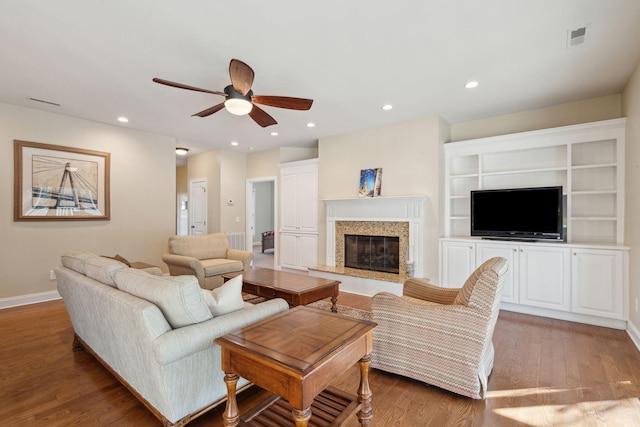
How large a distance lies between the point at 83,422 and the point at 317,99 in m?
3.61

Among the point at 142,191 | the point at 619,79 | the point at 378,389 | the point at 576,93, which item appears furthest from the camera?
the point at 142,191

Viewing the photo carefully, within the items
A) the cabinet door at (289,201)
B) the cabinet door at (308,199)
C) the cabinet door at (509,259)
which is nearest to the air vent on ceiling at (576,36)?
the cabinet door at (509,259)

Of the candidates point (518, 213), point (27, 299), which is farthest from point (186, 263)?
A: point (518, 213)

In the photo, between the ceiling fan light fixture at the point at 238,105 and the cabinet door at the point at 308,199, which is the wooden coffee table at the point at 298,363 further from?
the cabinet door at the point at 308,199

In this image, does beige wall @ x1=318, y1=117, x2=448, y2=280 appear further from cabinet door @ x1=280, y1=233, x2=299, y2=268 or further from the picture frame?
the picture frame

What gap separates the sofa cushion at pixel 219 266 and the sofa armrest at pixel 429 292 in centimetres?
285

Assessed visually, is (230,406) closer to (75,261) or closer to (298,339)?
(298,339)

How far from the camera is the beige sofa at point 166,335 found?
1.61 m

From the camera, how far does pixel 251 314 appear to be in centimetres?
192

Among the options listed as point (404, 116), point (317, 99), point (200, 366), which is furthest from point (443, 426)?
point (404, 116)

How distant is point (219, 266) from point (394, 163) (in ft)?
10.2

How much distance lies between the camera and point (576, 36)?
249 cm

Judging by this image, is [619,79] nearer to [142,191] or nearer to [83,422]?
[83,422]

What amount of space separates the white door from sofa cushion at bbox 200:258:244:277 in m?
2.52
